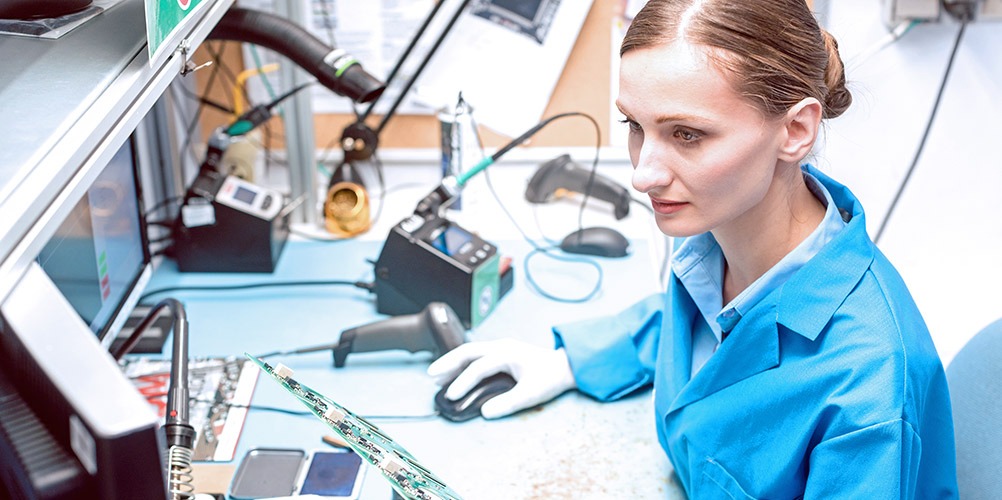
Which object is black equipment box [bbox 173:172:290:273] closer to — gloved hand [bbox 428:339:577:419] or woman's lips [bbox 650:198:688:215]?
gloved hand [bbox 428:339:577:419]

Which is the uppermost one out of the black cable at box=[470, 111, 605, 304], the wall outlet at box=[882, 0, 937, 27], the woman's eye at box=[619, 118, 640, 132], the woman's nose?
the woman's eye at box=[619, 118, 640, 132]

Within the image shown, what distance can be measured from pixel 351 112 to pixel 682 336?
993 mm

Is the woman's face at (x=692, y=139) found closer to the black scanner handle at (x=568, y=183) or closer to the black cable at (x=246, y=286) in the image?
the black cable at (x=246, y=286)


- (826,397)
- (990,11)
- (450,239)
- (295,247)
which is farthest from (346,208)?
(990,11)

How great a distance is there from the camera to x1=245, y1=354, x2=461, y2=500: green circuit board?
0.77 meters

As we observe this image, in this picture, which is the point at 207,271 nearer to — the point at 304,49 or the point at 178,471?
the point at 304,49

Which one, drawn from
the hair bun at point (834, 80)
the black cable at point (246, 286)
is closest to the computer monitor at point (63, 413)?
the hair bun at point (834, 80)

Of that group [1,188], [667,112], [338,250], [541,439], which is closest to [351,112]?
[338,250]

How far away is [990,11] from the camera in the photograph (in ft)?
5.90

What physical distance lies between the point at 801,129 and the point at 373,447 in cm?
52

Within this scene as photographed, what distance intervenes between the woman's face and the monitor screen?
0.62 meters

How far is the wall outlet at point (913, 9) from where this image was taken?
5.90 ft

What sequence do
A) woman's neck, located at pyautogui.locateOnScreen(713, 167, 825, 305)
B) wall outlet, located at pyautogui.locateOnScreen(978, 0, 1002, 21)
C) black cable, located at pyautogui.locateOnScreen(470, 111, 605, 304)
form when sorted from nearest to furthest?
1. woman's neck, located at pyautogui.locateOnScreen(713, 167, 825, 305)
2. black cable, located at pyautogui.locateOnScreen(470, 111, 605, 304)
3. wall outlet, located at pyautogui.locateOnScreen(978, 0, 1002, 21)

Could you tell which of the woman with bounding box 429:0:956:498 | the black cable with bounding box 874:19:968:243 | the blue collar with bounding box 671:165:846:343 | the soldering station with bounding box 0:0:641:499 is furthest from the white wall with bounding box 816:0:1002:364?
the woman with bounding box 429:0:956:498
